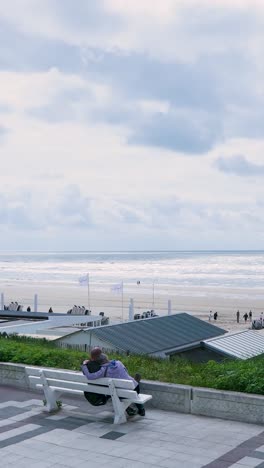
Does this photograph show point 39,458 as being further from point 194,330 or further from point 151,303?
point 151,303

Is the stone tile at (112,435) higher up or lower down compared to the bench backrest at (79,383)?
lower down

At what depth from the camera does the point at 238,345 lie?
1717 cm

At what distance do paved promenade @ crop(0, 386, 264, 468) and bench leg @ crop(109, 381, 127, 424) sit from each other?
0.09 metres

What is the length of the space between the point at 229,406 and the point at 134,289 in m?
84.0

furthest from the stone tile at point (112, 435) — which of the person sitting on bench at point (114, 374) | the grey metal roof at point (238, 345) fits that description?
the grey metal roof at point (238, 345)

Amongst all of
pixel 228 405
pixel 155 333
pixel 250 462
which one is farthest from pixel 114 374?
pixel 155 333

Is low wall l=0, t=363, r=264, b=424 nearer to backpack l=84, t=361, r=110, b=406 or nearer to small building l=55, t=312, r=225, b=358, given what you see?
backpack l=84, t=361, r=110, b=406

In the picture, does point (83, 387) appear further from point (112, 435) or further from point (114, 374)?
point (112, 435)

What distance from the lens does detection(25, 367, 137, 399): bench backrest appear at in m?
8.08

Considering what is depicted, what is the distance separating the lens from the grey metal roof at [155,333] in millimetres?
17516

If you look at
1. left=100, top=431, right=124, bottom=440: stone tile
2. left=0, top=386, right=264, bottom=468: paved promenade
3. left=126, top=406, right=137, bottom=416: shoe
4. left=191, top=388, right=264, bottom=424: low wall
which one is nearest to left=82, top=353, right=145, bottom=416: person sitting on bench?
left=126, top=406, right=137, bottom=416: shoe

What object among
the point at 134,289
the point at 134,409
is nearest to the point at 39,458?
the point at 134,409

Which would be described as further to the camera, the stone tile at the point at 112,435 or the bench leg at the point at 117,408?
the bench leg at the point at 117,408

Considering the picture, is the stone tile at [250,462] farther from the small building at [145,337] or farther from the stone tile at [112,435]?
the small building at [145,337]
